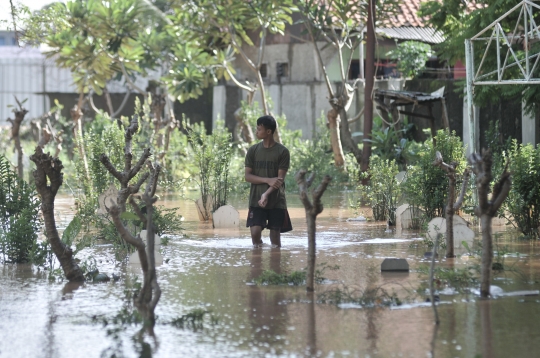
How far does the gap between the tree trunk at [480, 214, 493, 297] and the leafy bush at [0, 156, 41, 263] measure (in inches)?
173

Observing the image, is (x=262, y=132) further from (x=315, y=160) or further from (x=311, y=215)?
(x=315, y=160)

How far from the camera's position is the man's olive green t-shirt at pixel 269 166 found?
32.8ft

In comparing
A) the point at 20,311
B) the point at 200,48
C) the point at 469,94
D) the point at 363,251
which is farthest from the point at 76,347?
the point at 200,48

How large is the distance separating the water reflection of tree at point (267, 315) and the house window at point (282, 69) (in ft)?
64.4

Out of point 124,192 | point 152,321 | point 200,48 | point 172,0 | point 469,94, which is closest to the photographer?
point 152,321

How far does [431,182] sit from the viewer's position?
1155 cm

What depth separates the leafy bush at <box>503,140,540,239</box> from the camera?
34.4ft

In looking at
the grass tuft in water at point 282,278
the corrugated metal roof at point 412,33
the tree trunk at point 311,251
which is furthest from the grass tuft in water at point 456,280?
the corrugated metal roof at point 412,33

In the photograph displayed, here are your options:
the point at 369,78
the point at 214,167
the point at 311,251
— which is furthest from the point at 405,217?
the point at 369,78

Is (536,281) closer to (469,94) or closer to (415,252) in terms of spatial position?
(415,252)

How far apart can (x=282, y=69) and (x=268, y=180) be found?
58.6 ft

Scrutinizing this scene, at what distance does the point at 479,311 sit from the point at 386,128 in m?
15.1

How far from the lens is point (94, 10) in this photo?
2100 centimetres

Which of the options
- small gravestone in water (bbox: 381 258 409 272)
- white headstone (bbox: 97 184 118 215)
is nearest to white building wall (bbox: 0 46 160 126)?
white headstone (bbox: 97 184 118 215)
